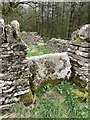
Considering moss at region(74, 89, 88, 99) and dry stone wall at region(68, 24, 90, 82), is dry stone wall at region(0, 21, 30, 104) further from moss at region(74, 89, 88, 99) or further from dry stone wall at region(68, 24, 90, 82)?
dry stone wall at region(68, 24, 90, 82)

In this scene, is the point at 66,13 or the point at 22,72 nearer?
the point at 22,72

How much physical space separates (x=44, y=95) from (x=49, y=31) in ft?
37.3

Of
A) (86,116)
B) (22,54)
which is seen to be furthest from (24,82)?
(86,116)

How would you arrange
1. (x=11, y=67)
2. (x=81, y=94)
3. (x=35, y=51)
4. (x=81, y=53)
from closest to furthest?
1. (x=11, y=67)
2. (x=81, y=94)
3. (x=81, y=53)
4. (x=35, y=51)

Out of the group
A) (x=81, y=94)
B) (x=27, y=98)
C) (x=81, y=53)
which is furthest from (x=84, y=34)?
(x=27, y=98)

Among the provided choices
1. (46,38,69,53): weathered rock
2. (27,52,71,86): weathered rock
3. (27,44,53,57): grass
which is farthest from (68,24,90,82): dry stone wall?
(46,38,69,53): weathered rock

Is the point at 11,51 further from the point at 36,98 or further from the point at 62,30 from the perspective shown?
the point at 62,30

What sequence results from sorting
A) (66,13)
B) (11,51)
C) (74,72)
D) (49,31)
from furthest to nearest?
(49,31) < (66,13) < (74,72) < (11,51)

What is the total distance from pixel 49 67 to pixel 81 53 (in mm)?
698

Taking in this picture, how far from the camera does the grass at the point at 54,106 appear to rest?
13.9 ft

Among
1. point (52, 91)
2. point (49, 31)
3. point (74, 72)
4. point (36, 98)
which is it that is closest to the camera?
point (36, 98)

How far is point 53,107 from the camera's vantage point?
438 cm

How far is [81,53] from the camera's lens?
5043 millimetres

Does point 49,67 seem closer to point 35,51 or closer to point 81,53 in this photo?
point 81,53
